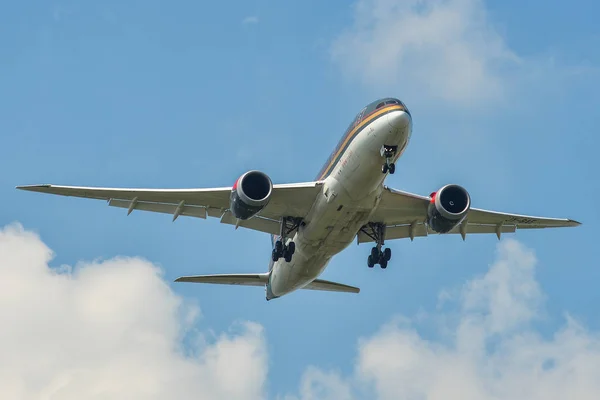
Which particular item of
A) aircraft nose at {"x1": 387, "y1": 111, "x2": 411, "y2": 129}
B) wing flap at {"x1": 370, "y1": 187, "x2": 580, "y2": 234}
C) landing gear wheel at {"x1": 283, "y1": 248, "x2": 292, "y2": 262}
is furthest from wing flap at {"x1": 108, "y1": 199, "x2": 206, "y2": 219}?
aircraft nose at {"x1": 387, "y1": 111, "x2": 411, "y2": 129}

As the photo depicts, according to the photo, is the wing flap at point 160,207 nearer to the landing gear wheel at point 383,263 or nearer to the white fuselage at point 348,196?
the white fuselage at point 348,196

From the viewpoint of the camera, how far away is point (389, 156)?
30.1 meters

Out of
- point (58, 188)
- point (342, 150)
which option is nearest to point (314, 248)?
point (342, 150)

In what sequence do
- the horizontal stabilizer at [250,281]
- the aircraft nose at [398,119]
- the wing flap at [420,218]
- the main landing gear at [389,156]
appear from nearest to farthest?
the aircraft nose at [398,119], the main landing gear at [389,156], the wing flap at [420,218], the horizontal stabilizer at [250,281]

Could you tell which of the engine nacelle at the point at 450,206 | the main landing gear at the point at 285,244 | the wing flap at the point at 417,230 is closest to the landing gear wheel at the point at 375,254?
the wing flap at the point at 417,230

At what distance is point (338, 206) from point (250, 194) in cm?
306

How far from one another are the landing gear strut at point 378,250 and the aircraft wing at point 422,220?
269 millimetres

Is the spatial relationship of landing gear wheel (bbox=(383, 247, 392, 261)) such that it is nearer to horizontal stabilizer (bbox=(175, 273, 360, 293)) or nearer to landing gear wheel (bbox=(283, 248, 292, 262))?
landing gear wheel (bbox=(283, 248, 292, 262))

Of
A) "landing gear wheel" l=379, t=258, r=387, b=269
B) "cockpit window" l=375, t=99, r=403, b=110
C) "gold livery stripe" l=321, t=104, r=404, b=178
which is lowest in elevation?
"landing gear wheel" l=379, t=258, r=387, b=269

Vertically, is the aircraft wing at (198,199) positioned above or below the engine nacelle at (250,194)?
above

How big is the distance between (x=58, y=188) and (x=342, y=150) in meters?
9.94

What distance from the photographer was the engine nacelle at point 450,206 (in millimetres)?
33500

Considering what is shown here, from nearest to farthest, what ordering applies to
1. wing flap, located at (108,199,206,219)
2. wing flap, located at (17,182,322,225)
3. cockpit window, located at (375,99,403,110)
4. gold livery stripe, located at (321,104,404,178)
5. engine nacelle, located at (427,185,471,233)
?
1. gold livery stripe, located at (321,104,404,178)
2. cockpit window, located at (375,99,403,110)
3. wing flap, located at (17,182,322,225)
4. engine nacelle, located at (427,185,471,233)
5. wing flap, located at (108,199,206,219)

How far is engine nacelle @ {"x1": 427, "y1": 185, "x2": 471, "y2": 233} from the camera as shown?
110 ft
